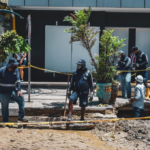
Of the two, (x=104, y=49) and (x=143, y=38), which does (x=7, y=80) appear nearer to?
(x=104, y=49)

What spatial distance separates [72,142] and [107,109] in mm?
2479

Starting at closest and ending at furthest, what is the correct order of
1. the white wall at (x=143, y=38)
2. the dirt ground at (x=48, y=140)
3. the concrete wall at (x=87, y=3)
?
the dirt ground at (x=48, y=140) → the concrete wall at (x=87, y=3) → the white wall at (x=143, y=38)

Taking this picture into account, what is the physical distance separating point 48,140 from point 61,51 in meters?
8.66

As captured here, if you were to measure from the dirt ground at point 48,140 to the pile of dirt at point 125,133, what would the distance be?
0.81 ft

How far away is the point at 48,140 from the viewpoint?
691cm

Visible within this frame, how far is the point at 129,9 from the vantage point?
1471 centimetres

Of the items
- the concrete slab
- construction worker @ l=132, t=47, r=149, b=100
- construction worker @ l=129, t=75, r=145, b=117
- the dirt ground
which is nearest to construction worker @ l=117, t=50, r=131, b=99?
construction worker @ l=132, t=47, r=149, b=100

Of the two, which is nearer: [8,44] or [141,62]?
[8,44]

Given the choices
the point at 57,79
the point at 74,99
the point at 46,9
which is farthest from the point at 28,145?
the point at 46,9

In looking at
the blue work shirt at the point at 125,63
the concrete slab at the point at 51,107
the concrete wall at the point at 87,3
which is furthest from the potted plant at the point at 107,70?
the concrete wall at the point at 87,3

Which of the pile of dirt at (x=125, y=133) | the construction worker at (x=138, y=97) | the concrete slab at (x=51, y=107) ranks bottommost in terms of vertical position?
the pile of dirt at (x=125, y=133)

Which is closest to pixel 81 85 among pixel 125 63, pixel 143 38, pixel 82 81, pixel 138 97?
pixel 82 81

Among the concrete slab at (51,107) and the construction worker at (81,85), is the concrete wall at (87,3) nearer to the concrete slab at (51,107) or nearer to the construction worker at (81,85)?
the concrete slab at (51,107)

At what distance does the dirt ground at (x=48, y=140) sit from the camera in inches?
254
